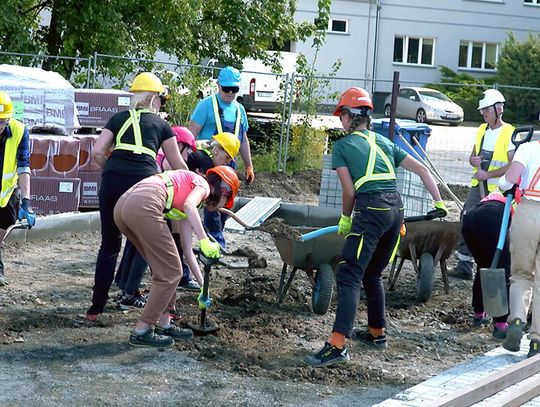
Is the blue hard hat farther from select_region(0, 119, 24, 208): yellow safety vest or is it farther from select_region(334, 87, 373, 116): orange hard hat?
select_region(334, 87, 373, 116): orange hard hat

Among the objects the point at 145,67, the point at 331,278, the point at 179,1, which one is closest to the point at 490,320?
the point at 331,278

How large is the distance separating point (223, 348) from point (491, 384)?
6.10 ft

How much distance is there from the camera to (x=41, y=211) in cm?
1226

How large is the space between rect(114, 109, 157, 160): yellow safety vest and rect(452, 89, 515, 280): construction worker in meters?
3.60

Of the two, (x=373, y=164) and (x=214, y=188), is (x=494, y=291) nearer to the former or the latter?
(x=373, y=164)

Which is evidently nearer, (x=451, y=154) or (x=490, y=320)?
(x=490, y=320)

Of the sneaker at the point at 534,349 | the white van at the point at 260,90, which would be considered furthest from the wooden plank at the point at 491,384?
the white van at the point at 260,90

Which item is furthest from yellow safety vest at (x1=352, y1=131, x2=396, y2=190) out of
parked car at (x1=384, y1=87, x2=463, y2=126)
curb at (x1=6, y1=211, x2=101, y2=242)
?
parked car at (x1=384, y1=87, x2=463, y2=126)

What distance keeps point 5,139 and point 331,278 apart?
290cm

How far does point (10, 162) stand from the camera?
28.7 feet

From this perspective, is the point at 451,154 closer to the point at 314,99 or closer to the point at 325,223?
the point at 314,99

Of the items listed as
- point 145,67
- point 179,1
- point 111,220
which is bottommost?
point 111,220

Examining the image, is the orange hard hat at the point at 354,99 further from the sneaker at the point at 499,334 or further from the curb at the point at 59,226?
the curb at the point at 59,226

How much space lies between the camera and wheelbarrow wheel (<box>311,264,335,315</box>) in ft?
27.7
